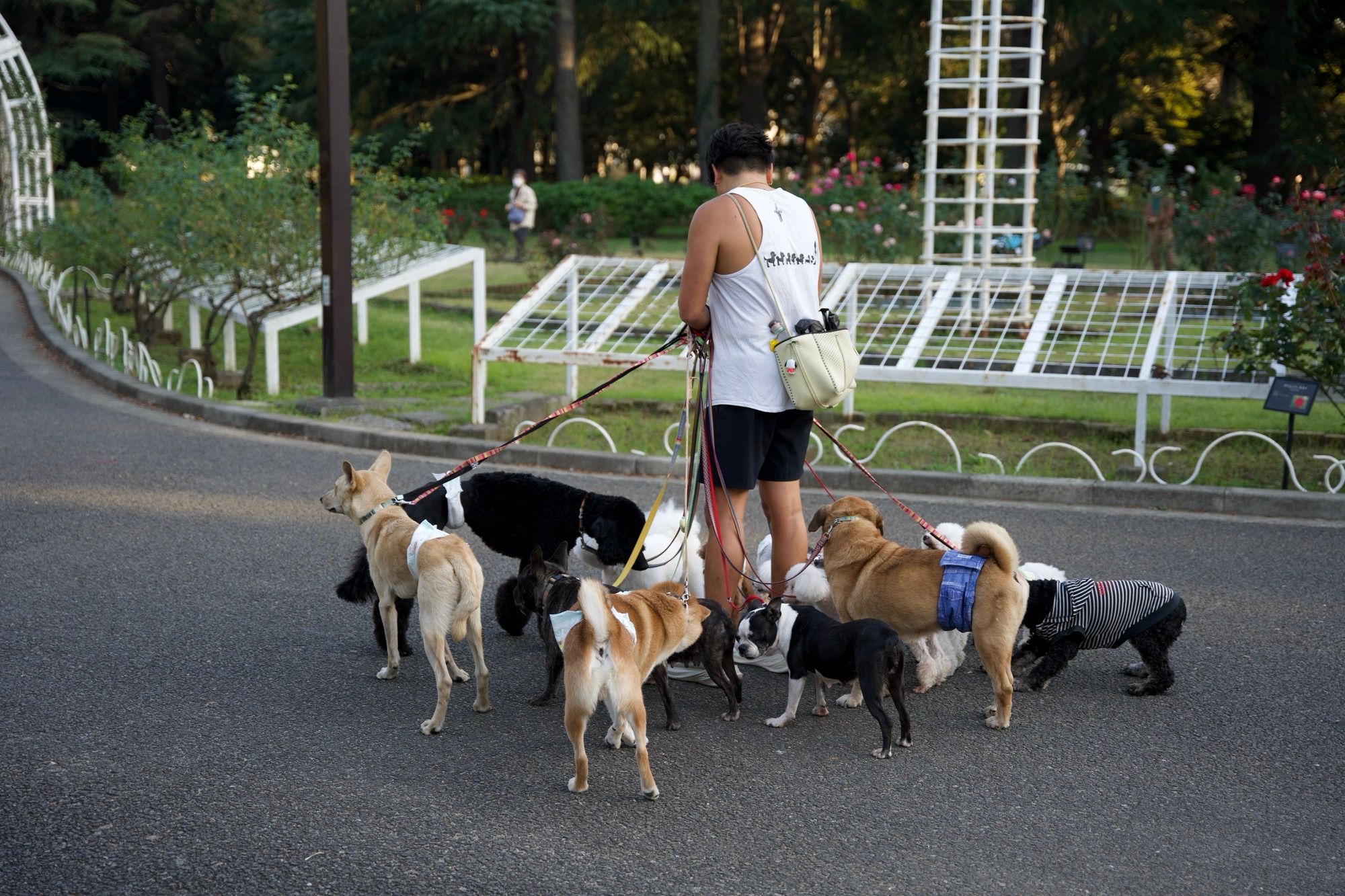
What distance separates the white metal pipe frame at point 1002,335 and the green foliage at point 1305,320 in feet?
0.88

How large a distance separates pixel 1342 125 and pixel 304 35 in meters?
26.9

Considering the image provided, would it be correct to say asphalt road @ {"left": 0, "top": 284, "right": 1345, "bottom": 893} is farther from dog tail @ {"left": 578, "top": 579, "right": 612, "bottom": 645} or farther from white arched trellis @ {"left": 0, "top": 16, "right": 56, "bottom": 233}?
white arched trellis @ {"left": 0, "top": 16, "right": 56, "bottom": 233}

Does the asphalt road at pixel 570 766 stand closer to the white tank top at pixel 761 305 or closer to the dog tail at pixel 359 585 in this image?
the dog tail at pixel 359 585

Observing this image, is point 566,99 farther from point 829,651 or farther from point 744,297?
point 829,651

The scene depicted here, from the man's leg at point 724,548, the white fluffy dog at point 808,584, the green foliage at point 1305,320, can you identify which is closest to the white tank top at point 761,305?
the man's leg at point 724,548

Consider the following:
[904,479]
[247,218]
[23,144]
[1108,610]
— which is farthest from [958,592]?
[23,144]

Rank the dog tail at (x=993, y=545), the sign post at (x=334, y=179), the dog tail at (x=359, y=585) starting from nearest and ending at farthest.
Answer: the dog tail at (x=993, y=545), the dog tail at (x=359, y=585), the sign post at (x=334, y=179)

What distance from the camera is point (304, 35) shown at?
34.9 metres

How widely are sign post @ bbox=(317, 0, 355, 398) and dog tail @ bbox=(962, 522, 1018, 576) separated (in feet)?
24.7

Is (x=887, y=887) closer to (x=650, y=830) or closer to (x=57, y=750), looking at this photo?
(x=650, y=830)

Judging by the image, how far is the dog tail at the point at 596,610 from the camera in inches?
149

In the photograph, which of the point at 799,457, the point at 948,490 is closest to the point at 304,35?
the point at 948,490

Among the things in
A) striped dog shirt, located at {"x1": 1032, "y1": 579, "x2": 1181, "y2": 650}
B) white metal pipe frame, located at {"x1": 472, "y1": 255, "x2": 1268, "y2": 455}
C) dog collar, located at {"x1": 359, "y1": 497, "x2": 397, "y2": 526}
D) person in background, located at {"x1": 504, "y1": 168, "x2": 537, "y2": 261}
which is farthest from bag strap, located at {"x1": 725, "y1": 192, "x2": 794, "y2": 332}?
person in background, located at {"x1": 504, "y1": 168, "x2": 537, "y2": 261}

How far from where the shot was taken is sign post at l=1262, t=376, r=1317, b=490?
7.82 metres
